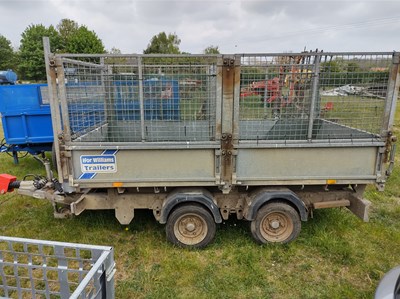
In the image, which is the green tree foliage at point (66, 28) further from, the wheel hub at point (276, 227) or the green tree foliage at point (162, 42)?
the wheel hub at point (276, 227)

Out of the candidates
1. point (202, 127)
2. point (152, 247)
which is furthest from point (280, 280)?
point (202, 127)

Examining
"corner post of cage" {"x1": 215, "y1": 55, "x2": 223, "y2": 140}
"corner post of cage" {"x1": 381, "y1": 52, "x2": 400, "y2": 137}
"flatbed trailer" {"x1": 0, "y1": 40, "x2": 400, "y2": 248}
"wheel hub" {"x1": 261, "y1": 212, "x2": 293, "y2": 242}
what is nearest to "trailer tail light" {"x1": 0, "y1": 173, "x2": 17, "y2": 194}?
"flatbed trailer" {"x1": 0, "y1": 40, "x2": 400, "y2": 248}

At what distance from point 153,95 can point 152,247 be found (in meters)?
2.04

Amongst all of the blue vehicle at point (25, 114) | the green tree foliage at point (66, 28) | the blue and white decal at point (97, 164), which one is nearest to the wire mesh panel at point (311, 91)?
the blue and white decal at point (97, 164)

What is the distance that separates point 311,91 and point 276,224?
1782 mm

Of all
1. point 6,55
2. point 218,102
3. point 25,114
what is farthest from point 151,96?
point 6,55

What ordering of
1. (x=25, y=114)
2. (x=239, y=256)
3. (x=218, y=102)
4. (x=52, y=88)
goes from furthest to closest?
(x=25, y=114) < (x=239, y=256) < (x=218, y=102) < (x=52, y=88)

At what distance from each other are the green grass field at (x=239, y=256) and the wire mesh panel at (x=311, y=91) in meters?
1.49

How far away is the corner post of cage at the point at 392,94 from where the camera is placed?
360 centimetres

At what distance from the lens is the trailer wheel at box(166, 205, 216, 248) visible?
13.2ft

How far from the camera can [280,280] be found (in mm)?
3627

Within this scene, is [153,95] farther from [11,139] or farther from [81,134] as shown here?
[11,139]

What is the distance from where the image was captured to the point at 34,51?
1795 inches

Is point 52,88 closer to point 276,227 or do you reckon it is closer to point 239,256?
point 239,256
